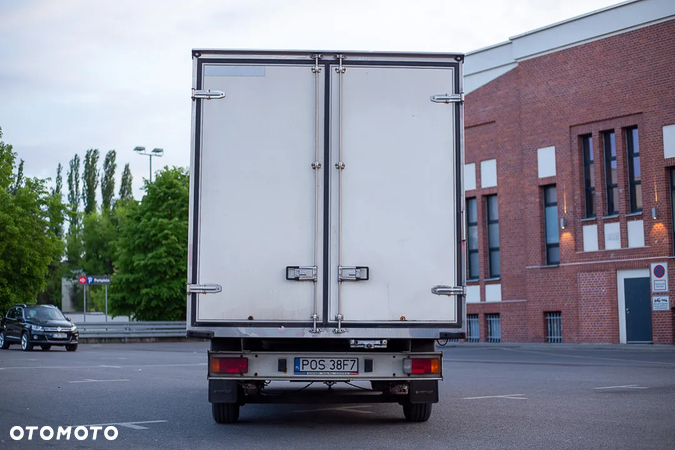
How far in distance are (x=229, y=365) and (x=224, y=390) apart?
396 millimetres

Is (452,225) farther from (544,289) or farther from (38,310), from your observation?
(544,289)

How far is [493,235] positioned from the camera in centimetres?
4078

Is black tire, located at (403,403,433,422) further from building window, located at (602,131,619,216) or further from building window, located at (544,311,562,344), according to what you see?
building window, located at (544,311,562,344)

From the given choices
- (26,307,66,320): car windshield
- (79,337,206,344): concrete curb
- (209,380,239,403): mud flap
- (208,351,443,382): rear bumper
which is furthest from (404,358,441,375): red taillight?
(79,337,206,344): concrete curb

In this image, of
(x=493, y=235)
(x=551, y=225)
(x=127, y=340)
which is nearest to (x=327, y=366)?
(x=551, y=225)

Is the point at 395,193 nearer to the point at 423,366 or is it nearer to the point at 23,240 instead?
the point at 423,366

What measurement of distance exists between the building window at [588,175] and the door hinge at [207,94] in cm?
2886

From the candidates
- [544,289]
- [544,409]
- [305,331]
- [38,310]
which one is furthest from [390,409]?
[544,289]

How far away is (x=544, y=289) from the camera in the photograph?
37.1 metres

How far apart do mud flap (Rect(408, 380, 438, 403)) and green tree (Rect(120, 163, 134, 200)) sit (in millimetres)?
89316

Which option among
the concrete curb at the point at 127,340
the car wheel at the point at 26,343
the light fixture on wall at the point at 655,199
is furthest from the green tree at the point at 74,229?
the light fixture on wall at the point at 655,199

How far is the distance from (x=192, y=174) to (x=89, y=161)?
286 feet

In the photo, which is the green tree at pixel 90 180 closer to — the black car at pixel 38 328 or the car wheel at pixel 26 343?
the black car at pixel 38 328

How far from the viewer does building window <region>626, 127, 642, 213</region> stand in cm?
3384
